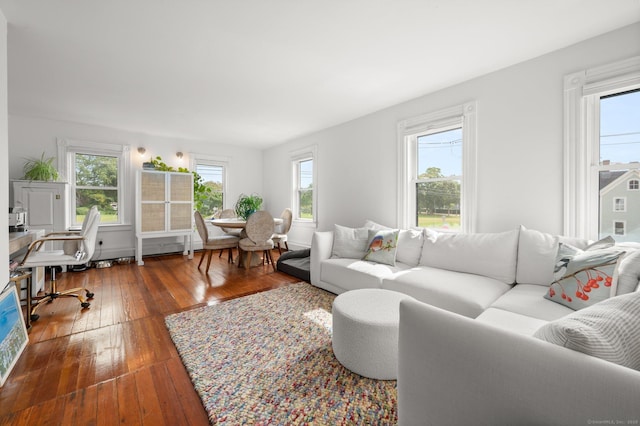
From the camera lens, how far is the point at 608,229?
7.04 ft

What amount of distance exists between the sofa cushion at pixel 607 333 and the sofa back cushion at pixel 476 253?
1.62 metres

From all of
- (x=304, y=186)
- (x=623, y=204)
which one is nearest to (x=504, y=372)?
(x=623, y=204)

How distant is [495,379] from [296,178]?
202 inches

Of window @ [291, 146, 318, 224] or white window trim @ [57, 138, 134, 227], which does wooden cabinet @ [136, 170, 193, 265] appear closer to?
white window trim @ [57, 138, 134, 227]

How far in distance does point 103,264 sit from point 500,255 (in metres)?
5.51

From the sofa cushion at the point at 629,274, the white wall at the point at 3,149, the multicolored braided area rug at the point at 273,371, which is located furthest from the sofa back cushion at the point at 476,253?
the white wall at the point at 3,149

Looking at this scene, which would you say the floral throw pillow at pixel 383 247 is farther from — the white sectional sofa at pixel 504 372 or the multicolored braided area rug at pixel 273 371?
the white sectional sofa at pixel 504 372

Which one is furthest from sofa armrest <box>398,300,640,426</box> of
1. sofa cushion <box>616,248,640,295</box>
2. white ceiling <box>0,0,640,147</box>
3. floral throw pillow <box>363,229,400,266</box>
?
white ceiling <box>0,0,640,147</box>

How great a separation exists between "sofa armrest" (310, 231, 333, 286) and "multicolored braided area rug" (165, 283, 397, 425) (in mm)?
647

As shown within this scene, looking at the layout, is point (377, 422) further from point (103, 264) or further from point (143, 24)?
point (103, 264)

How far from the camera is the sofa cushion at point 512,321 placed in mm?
1398

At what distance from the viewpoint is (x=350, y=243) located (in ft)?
10.5

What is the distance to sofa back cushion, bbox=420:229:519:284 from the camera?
2.25 m

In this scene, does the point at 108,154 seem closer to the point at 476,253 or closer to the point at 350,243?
the point at 350,243
